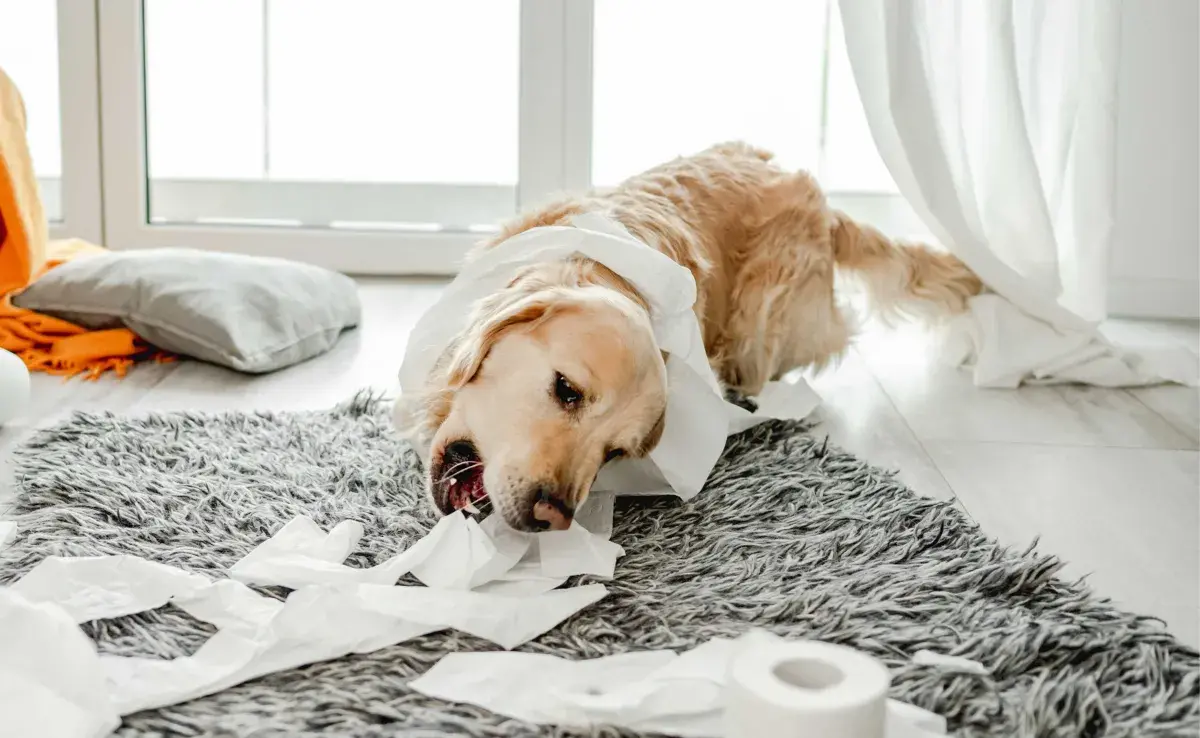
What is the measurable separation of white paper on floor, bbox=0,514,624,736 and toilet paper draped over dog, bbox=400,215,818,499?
197 millimetres

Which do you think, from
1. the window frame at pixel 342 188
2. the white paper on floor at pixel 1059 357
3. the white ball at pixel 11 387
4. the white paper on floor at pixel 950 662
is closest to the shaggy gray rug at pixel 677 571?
the white paper on floor at pixel 950 662

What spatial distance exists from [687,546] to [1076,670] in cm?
50

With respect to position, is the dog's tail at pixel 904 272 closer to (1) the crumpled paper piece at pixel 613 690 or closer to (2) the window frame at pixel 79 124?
(1) the crumpled paper piece at pixel 613 690

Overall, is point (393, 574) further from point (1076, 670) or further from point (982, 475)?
point (982, 475)

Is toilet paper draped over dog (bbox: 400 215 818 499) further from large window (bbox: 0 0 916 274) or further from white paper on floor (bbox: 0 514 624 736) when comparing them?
large window (bbox: 0 0 916 274)

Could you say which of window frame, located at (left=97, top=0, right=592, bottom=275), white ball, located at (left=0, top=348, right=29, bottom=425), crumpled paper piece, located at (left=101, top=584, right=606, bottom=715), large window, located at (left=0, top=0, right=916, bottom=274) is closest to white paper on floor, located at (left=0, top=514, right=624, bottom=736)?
crumpled paper piece, located at (left=101, top=584, right=606, bottom=715)

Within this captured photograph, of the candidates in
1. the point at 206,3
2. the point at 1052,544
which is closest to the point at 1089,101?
the point at 1052,544

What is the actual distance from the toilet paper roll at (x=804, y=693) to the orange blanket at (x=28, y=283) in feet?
5.58

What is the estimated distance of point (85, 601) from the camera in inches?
48.6

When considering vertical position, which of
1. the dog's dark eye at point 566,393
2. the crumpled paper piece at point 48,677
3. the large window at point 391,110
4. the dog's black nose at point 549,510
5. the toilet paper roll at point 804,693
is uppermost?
the large window at point 391,110

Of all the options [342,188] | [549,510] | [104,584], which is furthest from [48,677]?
[342,188]

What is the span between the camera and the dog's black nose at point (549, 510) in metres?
1.40

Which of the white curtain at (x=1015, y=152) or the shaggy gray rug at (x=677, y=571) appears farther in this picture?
the white curtain at (x=1015, y=152)

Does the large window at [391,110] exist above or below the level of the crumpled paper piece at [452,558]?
above
